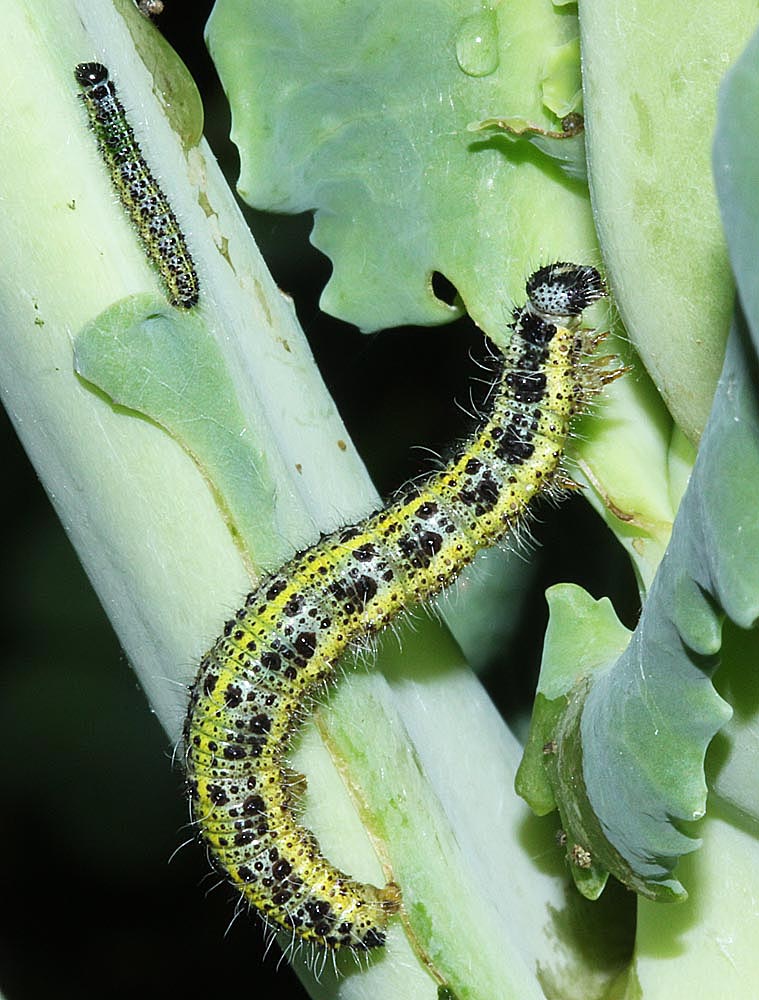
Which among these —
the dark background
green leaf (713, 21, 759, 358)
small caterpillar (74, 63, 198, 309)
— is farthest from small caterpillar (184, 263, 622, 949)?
green leaf (713, 21, 759, 358)

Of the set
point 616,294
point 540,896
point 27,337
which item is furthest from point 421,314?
point 540,896

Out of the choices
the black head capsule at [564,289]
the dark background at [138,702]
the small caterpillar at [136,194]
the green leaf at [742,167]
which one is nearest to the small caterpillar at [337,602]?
the black head capsule at [564,289]

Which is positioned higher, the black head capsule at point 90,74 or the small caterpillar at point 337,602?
the black head capsule at point 90,74

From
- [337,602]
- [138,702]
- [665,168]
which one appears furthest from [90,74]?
[138,702]

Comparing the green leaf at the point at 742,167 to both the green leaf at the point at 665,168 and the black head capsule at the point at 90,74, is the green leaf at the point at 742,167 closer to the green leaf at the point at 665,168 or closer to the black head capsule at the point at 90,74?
the green leaf at the point at 665,168

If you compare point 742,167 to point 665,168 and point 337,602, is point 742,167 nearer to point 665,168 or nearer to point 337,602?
point 665,168

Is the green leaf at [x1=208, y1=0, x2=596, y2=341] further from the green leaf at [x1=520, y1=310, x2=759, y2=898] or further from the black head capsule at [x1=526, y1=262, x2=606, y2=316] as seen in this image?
the green leaf at [x1=520, y1=310, x2=759, y2=898]

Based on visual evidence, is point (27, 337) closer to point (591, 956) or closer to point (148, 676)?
point (148, 676)
